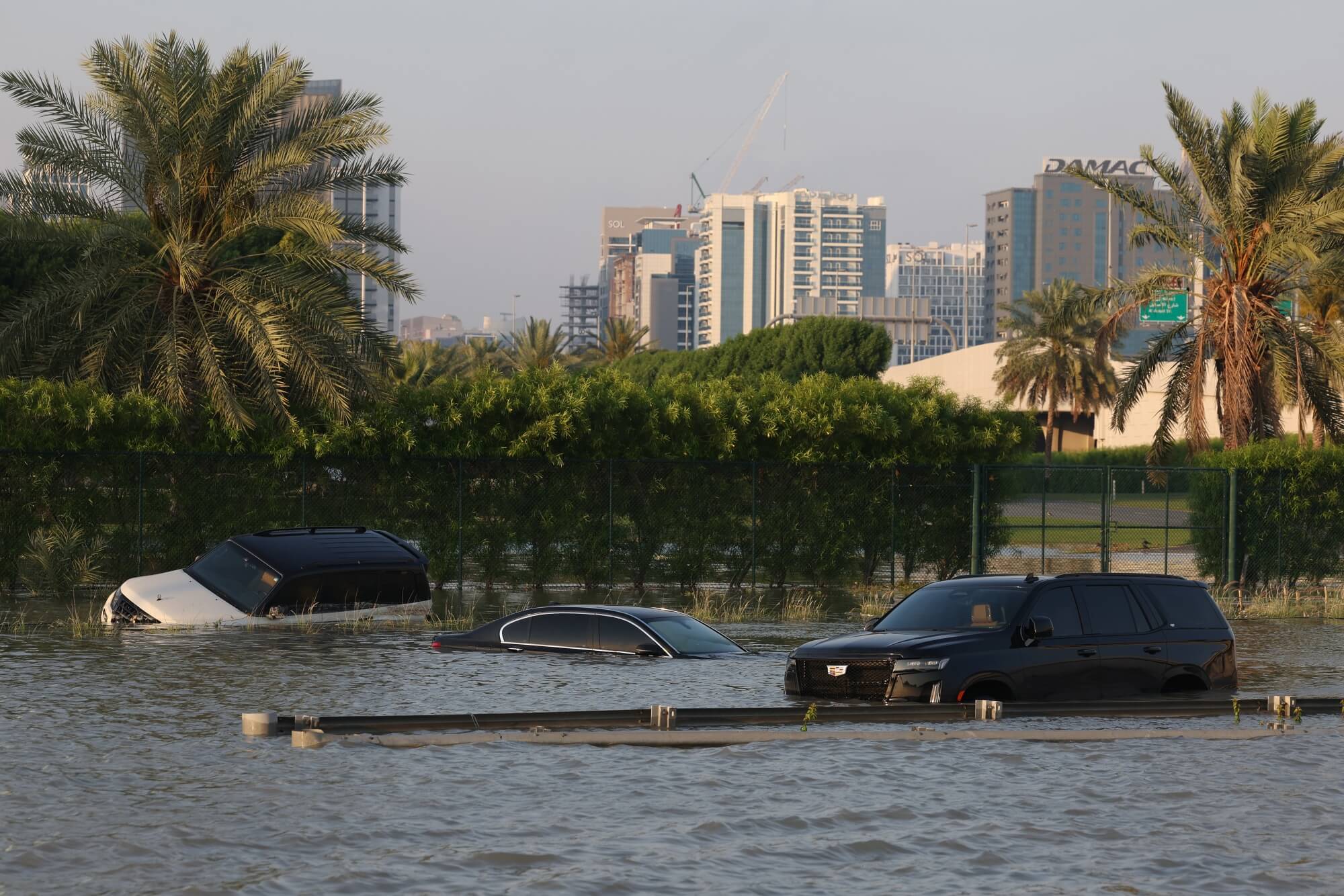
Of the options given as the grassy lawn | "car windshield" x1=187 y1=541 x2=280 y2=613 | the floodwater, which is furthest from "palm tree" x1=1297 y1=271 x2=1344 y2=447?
"car windshield" x1=187 y1=541 x2=280 y2=613

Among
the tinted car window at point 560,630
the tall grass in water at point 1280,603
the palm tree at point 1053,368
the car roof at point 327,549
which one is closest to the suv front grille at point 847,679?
the tinted car window at point 560,630

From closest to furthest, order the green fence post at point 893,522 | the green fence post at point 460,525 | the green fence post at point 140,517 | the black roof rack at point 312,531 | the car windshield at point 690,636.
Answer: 1. the car windshield at point 690,636
2. the black roof rack at point 312,531
3. the green fence post at point 140,517
4. the green fence post at point 460,525
5. the green fence post at point 893,522

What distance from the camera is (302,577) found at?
20.1 metres

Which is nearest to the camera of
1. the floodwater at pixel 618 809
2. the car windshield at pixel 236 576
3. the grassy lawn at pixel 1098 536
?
the floodwater at pixel 618 809

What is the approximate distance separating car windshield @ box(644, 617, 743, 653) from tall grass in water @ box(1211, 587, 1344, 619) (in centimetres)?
1154

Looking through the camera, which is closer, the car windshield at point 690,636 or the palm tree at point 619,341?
the car windshield at point 690,636

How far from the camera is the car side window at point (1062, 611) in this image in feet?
47.5

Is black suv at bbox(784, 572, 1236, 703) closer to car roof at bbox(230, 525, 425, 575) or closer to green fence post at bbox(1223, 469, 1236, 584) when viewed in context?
car roof at bbox(230, 525, 425, 575)

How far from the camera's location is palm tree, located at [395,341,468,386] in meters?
69.4

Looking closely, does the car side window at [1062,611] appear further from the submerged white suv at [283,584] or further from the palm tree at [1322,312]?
the palm tree at [1322,312]

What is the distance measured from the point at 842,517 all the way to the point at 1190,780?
1757cm

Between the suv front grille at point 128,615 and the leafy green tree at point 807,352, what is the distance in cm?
5959

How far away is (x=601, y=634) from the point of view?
692 inches

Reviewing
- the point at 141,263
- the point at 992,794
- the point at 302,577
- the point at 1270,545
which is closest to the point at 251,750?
the point at 992,794
